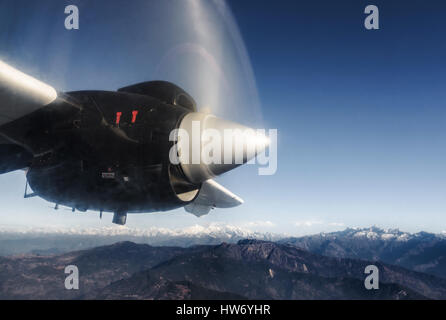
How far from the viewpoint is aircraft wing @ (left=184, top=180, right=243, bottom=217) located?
1023 cm

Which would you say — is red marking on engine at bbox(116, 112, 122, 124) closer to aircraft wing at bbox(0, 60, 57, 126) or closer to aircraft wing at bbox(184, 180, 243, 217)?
aircraft wing at bbox(0, 60, 57, 126)

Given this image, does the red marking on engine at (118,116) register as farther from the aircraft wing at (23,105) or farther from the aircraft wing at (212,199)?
the aircraft wing at (212,199)

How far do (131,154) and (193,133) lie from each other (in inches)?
53.5

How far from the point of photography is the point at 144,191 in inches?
194

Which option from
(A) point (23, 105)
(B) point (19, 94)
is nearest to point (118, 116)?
(B) point (19, 94)

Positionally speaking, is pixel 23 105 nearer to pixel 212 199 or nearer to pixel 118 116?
pixel 118 116

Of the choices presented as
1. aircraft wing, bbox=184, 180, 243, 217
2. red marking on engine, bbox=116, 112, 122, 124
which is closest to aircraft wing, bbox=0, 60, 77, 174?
red marking on engine, bbox=116, 112, 122, 124

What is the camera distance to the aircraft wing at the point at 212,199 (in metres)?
10.2

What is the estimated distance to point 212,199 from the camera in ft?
35.9

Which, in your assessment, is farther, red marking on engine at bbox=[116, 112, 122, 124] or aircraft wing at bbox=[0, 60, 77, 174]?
red marking on engine at bbox=[116, 112, 122, 124]

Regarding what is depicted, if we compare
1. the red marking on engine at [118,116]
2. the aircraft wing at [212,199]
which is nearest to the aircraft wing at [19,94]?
the red marking on engine at [118,116]

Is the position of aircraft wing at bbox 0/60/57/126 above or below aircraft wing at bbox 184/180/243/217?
above
